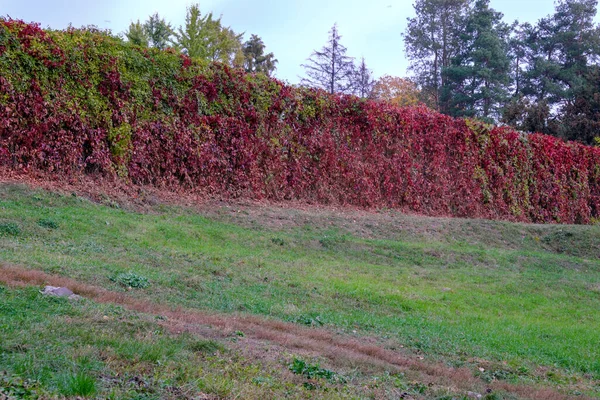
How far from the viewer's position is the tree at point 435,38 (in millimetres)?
46438

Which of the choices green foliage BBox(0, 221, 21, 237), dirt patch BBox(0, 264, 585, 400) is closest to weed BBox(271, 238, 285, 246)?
green foliage BBox(0, 221, 21, 237)

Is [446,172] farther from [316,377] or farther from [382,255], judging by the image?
[316,377]

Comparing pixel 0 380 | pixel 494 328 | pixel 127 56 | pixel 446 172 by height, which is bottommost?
pixel 494 328

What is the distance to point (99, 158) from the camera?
45.0 ft

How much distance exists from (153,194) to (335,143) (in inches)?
252

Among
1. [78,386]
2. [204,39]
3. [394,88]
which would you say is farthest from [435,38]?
[78,386]

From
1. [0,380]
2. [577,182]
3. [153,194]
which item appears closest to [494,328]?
[0,380]

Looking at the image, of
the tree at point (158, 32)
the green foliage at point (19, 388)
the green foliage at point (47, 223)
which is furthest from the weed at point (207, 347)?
the tree at point (158, 32)

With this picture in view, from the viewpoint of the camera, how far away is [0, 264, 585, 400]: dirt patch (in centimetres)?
612

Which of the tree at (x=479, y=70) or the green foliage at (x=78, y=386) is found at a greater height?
the tree at (x=479, y=70)

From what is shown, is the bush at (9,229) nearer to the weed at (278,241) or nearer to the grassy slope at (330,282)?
the grassy slope at (330,282)

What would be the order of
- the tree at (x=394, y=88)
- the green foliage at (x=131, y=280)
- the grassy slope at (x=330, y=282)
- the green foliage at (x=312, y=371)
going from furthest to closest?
the tree at (x=394, y=88)
the green foliage at (x=131, y=280)
the grassy slope at (x=330, y=282)
the green foliage at (x=312, y=371)

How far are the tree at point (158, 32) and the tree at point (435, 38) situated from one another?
20.9 m

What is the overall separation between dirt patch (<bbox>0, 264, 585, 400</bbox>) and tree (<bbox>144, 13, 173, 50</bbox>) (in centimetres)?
2622
